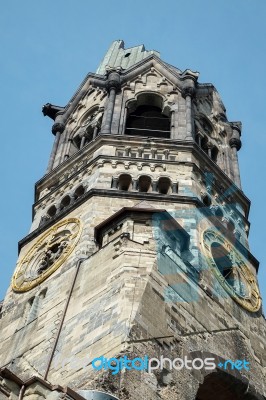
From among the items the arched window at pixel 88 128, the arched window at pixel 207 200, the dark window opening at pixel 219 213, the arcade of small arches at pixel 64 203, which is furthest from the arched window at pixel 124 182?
the arched window at pixel 88 128

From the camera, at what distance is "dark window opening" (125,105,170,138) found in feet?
109

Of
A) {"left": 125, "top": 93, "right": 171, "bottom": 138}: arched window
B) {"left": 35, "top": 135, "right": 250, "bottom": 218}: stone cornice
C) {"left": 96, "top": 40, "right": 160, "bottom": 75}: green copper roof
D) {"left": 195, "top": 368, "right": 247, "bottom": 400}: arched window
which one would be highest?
{"left": 96, "top": 40, "right": 160, "bottom": 75}: green copper roof

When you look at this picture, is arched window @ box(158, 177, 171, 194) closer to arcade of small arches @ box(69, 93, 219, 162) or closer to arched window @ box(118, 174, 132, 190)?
arched window @ box(118, 174, 132, 190)

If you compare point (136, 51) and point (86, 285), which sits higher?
point (136, 51)

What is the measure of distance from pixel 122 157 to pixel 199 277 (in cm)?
755

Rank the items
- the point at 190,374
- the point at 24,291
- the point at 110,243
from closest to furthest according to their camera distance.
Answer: the point at 190,374
the point at 110,243
the point at 24,291

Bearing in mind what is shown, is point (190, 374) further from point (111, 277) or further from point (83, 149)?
point (83, 149)

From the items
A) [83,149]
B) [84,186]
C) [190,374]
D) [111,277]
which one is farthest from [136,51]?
[190,374]

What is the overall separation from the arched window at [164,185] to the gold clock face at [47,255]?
343 centimetres

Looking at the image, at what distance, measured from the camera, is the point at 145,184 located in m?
28.9

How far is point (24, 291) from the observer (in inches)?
994

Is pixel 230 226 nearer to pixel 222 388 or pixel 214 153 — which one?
pixel 214 153

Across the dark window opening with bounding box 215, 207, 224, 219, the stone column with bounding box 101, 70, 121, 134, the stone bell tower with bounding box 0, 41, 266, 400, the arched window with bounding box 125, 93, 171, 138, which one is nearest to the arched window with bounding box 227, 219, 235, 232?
the stone bell tower with bounding box 0, 41, 266, 400

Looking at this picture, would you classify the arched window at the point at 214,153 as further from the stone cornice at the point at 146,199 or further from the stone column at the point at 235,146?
the stone cornice at the point at 146,199
